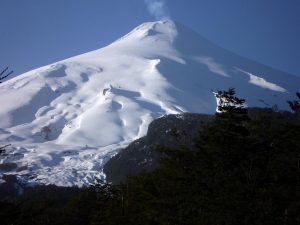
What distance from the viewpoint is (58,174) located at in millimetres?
157375

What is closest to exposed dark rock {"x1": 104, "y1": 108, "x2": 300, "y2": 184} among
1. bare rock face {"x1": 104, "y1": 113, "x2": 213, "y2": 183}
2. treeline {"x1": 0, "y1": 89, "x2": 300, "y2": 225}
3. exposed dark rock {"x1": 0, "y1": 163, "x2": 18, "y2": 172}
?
bare rock face {"x1": 104, "y1": 113, "x2": 213, "y2": 183}

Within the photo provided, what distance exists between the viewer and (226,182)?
1955 cm

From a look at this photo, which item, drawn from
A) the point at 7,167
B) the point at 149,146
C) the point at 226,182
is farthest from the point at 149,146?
the point at 226,182

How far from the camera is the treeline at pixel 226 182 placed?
18250 mm

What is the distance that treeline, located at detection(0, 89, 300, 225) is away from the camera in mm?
18250

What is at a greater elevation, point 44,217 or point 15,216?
point 44,217

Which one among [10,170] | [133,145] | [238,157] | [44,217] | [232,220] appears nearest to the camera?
[232,220]

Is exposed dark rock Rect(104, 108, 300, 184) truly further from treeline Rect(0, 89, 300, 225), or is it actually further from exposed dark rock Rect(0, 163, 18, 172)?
treeline Rect(0, 89, 300, 225)

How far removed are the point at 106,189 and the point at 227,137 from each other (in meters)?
19.7

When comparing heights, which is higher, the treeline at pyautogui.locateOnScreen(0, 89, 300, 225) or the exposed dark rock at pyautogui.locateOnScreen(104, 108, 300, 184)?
the exposed dark rock at pyautogui.locateOnScreen(104, 108, 300, 184)

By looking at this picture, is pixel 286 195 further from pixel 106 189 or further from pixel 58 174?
pixel 58 174

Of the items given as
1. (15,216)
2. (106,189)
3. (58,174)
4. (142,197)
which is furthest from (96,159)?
(15,216)

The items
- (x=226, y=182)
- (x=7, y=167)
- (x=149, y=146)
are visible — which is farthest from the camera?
(x=7, y=167)

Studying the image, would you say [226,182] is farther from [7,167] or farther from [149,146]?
[7,167]
